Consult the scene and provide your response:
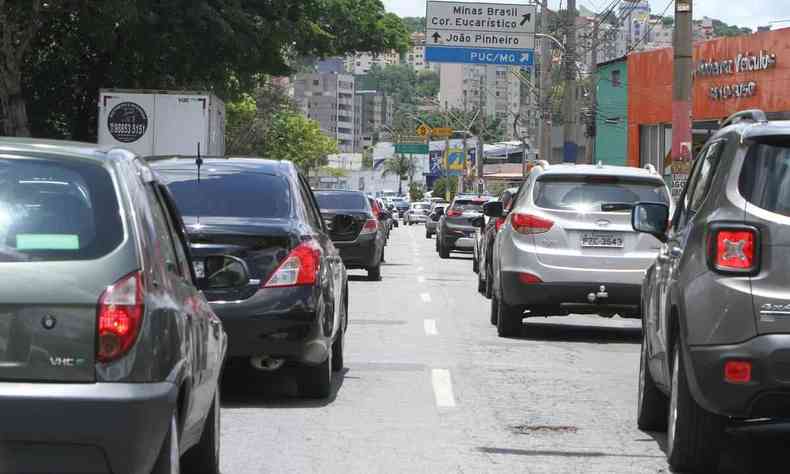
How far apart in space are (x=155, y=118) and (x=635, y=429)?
2311 cm

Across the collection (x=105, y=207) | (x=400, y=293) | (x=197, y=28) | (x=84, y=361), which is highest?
(x=197, y=28)

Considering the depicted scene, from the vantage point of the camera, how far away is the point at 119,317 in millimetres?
5426

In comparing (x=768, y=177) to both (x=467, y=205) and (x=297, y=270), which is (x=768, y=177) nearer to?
(x=297, y=270)

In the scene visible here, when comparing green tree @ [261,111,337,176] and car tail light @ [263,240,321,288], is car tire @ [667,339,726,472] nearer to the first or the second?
car tail light @ [263,240,321,288]

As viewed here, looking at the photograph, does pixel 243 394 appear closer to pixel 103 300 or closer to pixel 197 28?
pixel 103 300

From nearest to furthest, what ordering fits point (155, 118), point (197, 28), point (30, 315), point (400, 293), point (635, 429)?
point (30, 315) → point (635, 429) → point (400, 293) → point (155, 118) → point (197, 28)

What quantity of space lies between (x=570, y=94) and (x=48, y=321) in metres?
34.1

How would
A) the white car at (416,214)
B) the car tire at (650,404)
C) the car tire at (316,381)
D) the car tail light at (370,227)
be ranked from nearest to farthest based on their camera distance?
1. the car tire at (650,404)
2. the car tire at (316,381)
3. the car tail light at (370,227)
4. the white car at (416,214)

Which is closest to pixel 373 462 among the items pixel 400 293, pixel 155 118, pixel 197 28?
pixel 400 293

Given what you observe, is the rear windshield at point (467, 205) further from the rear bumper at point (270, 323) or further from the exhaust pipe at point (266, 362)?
the rear bumper at point (270, 323)

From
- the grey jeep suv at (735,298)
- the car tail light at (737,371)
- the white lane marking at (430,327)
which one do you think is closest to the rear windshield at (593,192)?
the white lane marking at (430,327)

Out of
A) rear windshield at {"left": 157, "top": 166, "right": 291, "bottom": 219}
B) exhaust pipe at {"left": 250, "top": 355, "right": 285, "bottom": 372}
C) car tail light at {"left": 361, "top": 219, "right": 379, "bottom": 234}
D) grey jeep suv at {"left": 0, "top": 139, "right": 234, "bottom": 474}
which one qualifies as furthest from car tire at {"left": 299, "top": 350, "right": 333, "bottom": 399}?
car tail light at {"left": 361, "top": 219, "right": 379, "bottom": 234}

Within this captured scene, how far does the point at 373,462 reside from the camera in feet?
27.7

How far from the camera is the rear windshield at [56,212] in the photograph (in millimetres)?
5461
